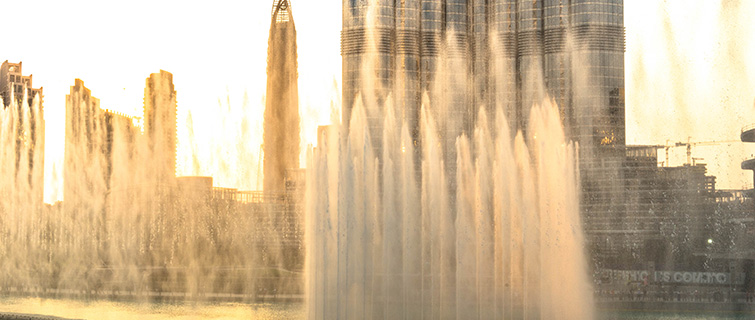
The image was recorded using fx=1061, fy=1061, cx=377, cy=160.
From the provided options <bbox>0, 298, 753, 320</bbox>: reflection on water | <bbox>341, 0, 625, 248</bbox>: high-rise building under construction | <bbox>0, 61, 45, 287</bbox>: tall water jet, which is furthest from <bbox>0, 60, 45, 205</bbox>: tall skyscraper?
<bbox>341, 0, 625, 248</bbox>: high-rise building under construction

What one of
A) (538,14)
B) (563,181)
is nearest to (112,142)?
(538,14)

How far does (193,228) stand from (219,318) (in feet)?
177

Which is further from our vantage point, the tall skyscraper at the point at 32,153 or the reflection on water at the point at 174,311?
the tall skyscraper at the point at 32,153

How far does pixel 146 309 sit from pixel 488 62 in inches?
3135

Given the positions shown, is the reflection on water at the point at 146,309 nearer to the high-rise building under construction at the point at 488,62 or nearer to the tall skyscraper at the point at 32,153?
the tall skyscraper at the point at 32,153

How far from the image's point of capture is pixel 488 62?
14538 centimetres

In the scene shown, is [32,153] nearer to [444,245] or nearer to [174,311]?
[174,311]

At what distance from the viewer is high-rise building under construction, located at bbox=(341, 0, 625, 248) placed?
133625 mm

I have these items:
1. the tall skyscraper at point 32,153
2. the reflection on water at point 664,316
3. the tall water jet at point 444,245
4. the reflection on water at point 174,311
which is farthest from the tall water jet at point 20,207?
the reflection on water at point 664,316

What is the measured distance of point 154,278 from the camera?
99.9 metres

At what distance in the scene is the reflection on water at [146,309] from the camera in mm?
68750

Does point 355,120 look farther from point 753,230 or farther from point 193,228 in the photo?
point 753,230

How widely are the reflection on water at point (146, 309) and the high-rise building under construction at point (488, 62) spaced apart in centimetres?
5841

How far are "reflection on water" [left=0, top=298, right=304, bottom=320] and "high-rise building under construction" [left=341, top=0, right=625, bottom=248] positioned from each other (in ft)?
192
